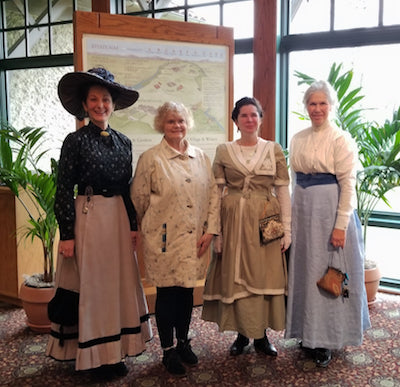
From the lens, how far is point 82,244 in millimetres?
2152

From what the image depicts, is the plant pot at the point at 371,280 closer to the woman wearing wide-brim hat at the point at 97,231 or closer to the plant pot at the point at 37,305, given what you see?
the woman wearing wide-brim hat at the point at 97,231

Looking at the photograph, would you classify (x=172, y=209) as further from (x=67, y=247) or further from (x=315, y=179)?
(x=315, y=179)

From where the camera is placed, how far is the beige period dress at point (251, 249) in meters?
2.35

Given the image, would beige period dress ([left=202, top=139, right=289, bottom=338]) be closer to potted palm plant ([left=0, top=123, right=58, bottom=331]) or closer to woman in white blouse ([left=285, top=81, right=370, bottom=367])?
woman in white blouse ([left=285, top=81, right=370, bottom=367])

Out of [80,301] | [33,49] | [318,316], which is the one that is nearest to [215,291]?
[318,316]

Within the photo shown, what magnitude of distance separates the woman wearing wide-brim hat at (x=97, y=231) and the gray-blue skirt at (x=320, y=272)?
81cm

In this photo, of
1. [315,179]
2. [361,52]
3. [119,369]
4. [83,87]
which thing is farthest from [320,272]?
[361,52]

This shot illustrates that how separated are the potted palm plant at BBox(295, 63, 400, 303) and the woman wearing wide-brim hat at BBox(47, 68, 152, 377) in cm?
145

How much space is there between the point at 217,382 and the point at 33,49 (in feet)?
10.8

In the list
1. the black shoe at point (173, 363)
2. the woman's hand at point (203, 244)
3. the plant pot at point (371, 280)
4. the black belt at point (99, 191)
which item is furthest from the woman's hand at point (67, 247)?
the plant pot at point (371, 280)

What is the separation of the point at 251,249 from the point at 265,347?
588 mm

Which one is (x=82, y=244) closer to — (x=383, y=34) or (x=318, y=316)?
(x=318, y=316)

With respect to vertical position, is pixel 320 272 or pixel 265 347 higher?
pixel 320 272

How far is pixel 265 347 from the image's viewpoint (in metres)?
2.55
